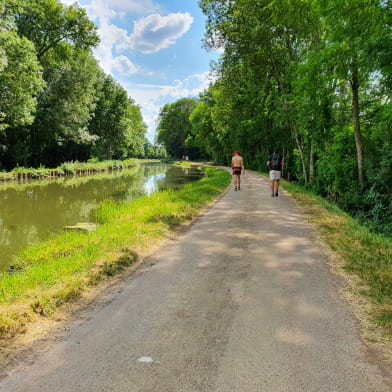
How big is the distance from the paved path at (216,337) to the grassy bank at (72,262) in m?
0.59

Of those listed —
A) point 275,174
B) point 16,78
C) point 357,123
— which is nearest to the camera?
point 357,123

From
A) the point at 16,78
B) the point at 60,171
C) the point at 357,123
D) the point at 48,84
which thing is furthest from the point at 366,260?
the point at 48,84

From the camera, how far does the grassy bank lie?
377 cm

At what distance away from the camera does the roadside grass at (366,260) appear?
3.58 meters

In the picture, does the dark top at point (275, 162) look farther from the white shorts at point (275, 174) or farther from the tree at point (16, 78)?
the tree at point (16, 78)

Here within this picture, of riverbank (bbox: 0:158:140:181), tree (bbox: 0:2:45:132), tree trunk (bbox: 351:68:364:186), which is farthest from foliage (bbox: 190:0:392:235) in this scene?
riverbank (bbox: 0:158:140:181)

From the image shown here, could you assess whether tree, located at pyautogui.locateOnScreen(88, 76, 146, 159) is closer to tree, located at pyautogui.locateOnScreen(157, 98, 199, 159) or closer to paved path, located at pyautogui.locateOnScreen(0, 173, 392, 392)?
tree, located at pyautogui.locateOnScreen(157, 98, 199, 159)

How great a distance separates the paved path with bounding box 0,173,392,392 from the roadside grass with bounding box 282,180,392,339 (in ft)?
1.13

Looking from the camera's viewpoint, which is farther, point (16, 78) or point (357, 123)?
point (16, 78)

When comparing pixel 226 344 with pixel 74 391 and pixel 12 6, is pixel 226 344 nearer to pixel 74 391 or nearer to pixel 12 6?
pixel 74 391

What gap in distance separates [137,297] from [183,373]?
1715mm

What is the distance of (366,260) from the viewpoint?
515cm

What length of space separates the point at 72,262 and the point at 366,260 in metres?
5.27

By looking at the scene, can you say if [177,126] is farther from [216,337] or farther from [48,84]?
[216,337]
